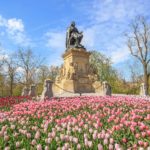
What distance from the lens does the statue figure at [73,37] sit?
29.3 m

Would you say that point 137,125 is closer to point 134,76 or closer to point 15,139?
point 15,139

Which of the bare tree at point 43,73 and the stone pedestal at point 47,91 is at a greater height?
the bare tree at point 43,73

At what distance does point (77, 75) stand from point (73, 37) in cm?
472

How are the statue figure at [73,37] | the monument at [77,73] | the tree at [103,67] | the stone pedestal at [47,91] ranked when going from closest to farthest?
the stone pedestal at [47,91] → the monument at [77,73] → the statue figure at [73,37] → the tree at [103,67]

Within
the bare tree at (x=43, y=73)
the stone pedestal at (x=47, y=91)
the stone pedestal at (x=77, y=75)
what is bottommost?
the stone pedestal at (x=47, y=91)

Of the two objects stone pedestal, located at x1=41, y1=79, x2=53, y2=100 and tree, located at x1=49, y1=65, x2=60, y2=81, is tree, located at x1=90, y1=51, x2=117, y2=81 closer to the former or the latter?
tree, located at x1=49, y1=65, x2=60, y2=81

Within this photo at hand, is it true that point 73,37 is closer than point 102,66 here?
Yes

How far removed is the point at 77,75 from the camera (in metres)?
27.2

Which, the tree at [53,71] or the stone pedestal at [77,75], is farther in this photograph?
the tree at [53,71]

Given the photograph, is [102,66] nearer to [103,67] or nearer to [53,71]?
[103,67]

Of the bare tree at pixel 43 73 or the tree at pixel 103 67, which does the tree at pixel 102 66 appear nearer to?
the tree at pixel 103 67

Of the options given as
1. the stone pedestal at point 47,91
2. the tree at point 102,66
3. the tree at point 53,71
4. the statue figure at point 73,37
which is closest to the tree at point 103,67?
the tree at point 102,66

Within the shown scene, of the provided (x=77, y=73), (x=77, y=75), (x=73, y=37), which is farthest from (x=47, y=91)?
(x=73, y=37)

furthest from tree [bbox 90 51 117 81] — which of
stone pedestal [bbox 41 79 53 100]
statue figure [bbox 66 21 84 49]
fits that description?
stone pedestal [bbox 41 79 53 100]
